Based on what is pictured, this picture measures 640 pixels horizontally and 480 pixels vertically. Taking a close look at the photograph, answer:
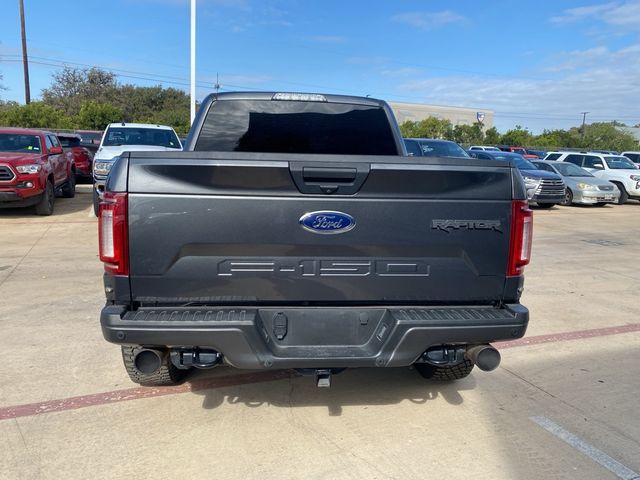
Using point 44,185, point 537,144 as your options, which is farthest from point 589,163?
point 537,144

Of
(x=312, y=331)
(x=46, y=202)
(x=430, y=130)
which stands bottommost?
(x=46, y=202)

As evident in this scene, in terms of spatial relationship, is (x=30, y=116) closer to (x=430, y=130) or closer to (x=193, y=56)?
(x=193, y=56)

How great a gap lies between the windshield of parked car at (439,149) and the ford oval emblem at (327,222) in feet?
37.8

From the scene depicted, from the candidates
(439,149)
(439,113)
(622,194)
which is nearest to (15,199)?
(439,149)

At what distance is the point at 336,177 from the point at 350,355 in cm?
98

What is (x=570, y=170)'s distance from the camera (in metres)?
18.8

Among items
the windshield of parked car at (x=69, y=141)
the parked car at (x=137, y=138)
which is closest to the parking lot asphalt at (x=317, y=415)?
the parked car at (x=137, y=138)

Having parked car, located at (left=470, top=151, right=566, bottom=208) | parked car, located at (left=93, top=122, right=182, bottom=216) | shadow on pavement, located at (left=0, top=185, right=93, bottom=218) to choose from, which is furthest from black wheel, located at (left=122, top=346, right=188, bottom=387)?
parked car, located at (left=470, top=151, right=566, bottom=208)

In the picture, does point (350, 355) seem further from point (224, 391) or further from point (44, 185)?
point (44, 185)

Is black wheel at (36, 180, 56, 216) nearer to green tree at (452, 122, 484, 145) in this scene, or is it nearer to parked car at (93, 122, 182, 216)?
parked car at (93, 122, 182, 216)

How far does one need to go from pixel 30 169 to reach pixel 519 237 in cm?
1045

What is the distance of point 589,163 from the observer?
20.7 metres

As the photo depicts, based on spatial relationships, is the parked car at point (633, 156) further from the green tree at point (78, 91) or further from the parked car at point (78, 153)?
the green tree at point (78, 91)

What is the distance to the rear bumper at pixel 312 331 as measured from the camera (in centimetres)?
267
